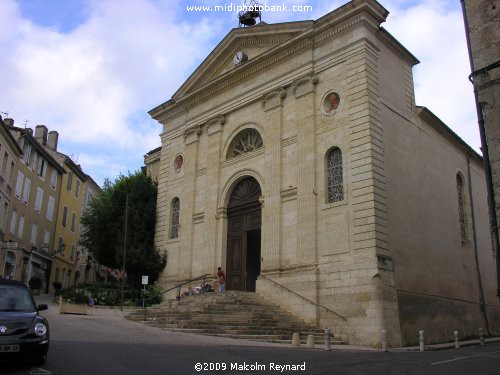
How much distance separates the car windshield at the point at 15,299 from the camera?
8264mm

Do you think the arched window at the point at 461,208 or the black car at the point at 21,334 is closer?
the black car at the point at 21,334

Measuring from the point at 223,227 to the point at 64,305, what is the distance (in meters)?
7.24

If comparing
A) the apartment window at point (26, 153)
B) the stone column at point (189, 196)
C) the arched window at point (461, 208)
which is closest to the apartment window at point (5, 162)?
the apartment window at point (26, 153)

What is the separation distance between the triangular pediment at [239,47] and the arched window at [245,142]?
9.99 feet

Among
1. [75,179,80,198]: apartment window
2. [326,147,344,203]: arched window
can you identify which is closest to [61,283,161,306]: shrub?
[326,147,344,203]: arched window

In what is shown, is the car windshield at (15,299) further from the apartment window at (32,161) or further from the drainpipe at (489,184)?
the apartment window at (32,161)

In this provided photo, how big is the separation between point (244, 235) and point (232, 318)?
5.70 meters

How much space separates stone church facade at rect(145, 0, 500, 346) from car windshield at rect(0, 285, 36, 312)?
10.5 meters

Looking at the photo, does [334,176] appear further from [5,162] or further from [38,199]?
[38,199]

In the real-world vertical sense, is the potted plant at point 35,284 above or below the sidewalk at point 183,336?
above

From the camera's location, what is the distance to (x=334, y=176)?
1878 centimetres

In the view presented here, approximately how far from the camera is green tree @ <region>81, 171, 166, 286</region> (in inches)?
976

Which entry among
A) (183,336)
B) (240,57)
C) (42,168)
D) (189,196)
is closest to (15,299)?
(183,336)

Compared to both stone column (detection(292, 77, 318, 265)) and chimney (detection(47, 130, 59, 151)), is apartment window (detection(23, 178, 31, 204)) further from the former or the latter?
stone column (detection(292, 77, 318, 265))
